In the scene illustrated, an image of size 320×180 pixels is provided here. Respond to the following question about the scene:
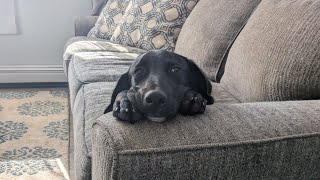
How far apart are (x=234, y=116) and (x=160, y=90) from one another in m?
0.18

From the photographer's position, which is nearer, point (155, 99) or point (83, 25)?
point (155, 99)

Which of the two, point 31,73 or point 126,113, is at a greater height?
point 126,113

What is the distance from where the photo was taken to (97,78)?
66.7 inches

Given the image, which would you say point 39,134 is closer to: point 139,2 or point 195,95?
point 139,2

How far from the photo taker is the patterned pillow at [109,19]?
2.67 meters

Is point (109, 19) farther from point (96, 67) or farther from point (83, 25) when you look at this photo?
point (96, 67)

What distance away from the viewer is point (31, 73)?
3.29 metres

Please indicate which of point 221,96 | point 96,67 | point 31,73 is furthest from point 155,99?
point 31,73

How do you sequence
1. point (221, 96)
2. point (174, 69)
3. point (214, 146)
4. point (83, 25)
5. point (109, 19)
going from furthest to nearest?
point (83, 25)
point (109, 19)
point (221, 96)
point (174, 69)
point (214, 146)

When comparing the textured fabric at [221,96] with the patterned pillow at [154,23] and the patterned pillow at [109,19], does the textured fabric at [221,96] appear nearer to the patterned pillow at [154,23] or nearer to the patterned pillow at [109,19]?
the patterned pillow at [154,23]

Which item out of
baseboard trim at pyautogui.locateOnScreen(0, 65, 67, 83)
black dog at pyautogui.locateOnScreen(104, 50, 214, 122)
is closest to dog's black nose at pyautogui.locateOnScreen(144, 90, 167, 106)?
black dog at pyautogui.locateOnScreen(104, 50, 214, 122)

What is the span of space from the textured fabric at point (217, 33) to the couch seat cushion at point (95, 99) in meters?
0.14

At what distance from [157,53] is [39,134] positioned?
4.62 feet

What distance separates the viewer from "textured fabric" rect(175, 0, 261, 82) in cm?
167
